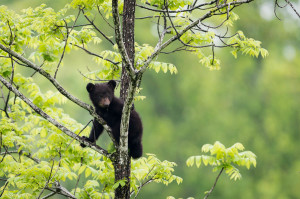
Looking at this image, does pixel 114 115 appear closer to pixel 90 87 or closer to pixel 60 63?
pixel 90 87

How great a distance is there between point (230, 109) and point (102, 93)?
2454 centimetres

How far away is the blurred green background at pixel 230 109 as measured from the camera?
2706cm

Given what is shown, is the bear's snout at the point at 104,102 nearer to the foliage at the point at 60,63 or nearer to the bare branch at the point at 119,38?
the foliage at the point at 60,63

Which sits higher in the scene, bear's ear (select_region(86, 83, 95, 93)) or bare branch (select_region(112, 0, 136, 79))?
bear's ear (select_region(86, 83, 95, 93))

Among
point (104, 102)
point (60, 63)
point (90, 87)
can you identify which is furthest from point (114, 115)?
point (60, 63)

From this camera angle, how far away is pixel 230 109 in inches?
1232

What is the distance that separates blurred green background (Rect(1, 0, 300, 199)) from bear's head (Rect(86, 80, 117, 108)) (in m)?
17.3

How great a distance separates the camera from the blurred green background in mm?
27062

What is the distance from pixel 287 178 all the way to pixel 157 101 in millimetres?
10173

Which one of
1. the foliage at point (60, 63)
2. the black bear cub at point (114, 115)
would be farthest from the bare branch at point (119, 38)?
the black bear cub at point (114, 115)

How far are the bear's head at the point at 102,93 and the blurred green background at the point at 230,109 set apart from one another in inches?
681

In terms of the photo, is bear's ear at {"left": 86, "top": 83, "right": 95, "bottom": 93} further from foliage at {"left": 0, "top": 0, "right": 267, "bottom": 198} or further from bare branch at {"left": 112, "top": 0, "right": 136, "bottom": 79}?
bare branch at {"left": 112, "top": 0, "right": 136, "bottom": 79}

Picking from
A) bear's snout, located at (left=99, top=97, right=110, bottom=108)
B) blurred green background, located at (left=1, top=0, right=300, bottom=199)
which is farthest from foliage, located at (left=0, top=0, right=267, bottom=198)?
blurred green background, located at (left=1, top=0, right=300, bottom=199)

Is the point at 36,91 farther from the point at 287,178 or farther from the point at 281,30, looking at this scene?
the point at 281,30
